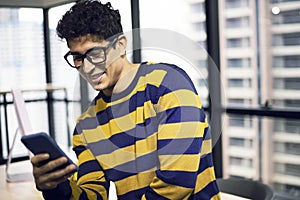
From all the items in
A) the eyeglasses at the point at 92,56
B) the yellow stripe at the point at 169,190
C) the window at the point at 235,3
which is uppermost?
the window at the point at 235,3

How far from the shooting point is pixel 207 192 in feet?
2.47

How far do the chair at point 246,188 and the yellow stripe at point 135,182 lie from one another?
522mm

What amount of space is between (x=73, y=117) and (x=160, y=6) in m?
0.68

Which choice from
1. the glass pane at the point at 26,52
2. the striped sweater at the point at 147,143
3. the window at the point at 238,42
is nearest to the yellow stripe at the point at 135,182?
the striped sweater at the point at 147,143

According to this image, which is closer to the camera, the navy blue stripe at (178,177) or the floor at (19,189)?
the navy blue stripe at (178,177)

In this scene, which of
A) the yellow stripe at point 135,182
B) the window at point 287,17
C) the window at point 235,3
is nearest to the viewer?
the yellow stripe at point 135,182

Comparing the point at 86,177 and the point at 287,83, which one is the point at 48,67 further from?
the point at 287,83

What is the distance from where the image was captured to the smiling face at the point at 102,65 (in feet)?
2.09

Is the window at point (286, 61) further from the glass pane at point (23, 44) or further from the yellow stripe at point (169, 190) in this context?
the yellow stripe at point (169, 190)

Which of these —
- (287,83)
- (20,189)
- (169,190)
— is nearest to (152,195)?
(169,190)

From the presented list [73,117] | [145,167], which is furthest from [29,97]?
[145,167]

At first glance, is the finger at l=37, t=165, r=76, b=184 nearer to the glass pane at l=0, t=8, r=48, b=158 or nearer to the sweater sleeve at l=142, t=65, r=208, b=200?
the sweater sleeve at l=142, t=65, r=208, b=200

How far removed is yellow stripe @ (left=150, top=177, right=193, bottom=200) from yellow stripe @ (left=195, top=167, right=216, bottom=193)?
0.06 metres

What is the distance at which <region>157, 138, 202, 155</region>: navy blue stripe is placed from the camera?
25.7 inches
